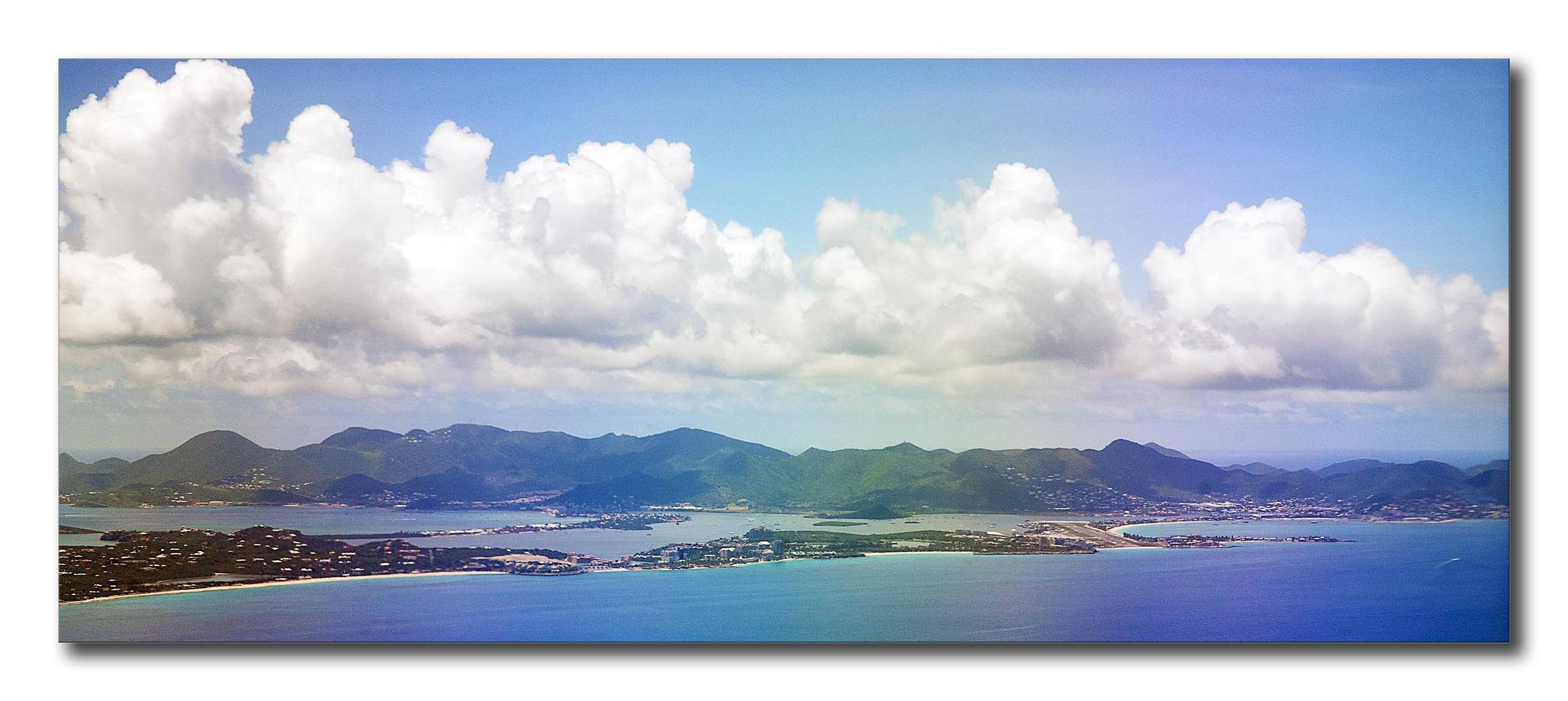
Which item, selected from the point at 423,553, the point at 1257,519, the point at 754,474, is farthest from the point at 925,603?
the point at 423,553

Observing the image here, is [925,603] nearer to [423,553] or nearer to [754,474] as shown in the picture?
[754,474]

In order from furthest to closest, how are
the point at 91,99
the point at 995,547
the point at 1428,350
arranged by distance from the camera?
the point at 995,547
the point at 1428,350
the point at 91,99

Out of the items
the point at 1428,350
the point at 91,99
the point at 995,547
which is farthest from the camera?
the point at 995,547

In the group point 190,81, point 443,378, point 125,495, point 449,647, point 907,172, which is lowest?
point 449,647

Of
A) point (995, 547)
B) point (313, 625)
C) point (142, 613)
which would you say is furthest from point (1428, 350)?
point (142, 613)

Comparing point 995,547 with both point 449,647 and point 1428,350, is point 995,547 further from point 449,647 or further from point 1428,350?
point 449,647

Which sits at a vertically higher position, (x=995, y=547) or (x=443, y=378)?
(x=443, y=378)

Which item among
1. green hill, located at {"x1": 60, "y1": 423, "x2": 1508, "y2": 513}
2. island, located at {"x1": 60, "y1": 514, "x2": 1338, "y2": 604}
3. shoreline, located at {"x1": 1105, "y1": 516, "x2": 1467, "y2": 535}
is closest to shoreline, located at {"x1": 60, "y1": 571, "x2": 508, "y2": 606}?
island, located at {"x1": 60, "y1": 514, "x2": 1338, "y2": 604}

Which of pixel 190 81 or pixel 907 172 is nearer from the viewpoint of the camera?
pixel 190 81

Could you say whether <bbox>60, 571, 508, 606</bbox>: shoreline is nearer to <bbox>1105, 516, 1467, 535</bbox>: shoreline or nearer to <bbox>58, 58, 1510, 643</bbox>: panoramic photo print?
<bbox>58, 58, 1510, 643</bbox>: panoramic photo print
